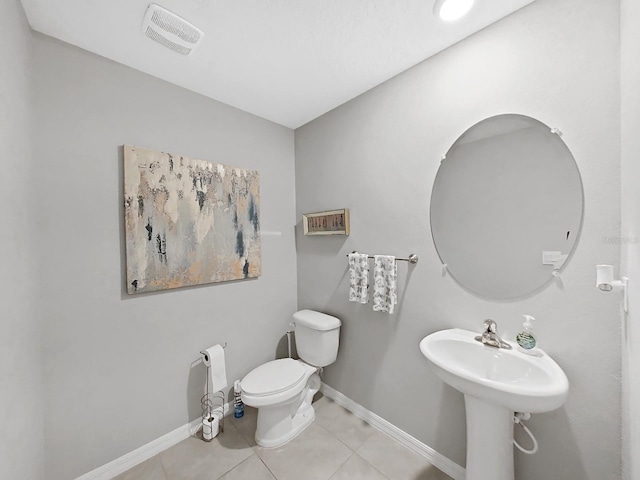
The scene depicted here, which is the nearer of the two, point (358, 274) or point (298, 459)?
point (298, 459)

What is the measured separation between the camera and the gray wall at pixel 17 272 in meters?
0.86

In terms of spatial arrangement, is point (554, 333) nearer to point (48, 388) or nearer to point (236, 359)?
point (236, 359)

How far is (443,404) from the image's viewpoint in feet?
4.50

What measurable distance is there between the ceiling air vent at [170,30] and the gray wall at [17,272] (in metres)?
0.47

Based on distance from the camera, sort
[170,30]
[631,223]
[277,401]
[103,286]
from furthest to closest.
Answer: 1. [277,401]
2. [103,286]
3. [170,30]
4. [631,223]

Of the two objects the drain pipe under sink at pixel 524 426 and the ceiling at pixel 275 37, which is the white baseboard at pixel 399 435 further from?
the ceiling at pixel 275 37

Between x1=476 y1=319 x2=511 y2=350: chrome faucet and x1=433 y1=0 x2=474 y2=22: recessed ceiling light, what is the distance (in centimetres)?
146

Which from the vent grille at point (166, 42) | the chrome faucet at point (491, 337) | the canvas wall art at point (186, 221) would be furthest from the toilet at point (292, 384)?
the vent grille at point (166, 42)

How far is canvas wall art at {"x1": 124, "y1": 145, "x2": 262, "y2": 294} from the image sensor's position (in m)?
1.44

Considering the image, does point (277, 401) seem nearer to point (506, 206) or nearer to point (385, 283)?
point (385, 283)

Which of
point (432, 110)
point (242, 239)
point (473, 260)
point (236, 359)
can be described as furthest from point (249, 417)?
point (432, 110)

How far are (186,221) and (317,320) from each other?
1.17 m

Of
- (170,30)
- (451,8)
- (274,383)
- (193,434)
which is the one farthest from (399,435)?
(170,30)

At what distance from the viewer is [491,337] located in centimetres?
116
